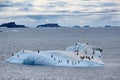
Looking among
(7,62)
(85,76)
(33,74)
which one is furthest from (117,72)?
(7,62)

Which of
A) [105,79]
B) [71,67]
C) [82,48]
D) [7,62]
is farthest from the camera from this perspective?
[82,48]

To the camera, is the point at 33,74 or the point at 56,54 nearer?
the point at 33,74

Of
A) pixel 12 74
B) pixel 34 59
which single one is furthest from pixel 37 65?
pixel 12 74

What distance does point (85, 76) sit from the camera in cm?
7181

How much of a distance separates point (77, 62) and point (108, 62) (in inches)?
430

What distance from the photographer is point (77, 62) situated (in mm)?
83688

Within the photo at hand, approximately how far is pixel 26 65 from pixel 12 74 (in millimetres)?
12547

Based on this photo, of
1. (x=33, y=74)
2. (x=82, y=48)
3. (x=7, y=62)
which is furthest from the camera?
(x=82, y=48)

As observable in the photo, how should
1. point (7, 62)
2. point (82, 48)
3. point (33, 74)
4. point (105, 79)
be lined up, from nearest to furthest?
1. point (105, 79)
2. point (33, 74)
3. point (7, 62)
4. point (82, 48)

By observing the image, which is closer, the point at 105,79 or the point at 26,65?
the point at 105,79

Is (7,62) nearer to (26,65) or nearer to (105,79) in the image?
(26,65)

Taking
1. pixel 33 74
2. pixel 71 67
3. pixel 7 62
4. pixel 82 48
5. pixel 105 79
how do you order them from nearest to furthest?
pixel 105 79 < pixel 33 74 < pixel 71 67 < pixel 7 62 < pixel 82 48

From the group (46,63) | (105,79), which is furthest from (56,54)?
(105,79)

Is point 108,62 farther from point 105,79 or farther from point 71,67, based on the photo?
point 105,79
